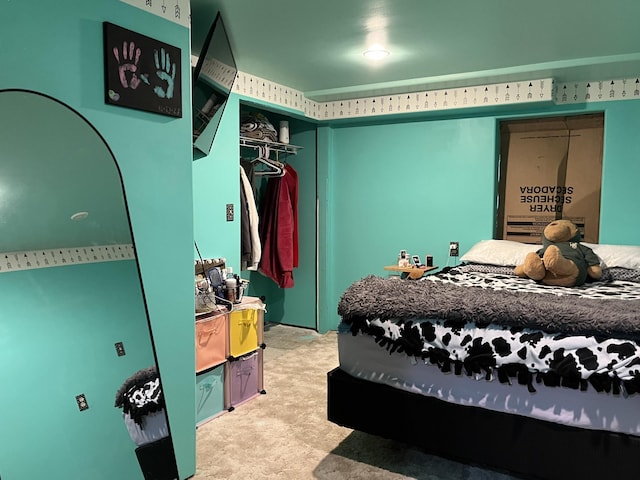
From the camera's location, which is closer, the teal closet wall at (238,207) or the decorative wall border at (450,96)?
the teal closet wall at (238,207)

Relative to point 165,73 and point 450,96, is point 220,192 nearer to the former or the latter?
point 165,73

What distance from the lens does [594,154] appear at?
400 cm

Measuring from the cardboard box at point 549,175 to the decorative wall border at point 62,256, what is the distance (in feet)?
11.2

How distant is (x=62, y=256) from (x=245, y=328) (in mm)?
1733

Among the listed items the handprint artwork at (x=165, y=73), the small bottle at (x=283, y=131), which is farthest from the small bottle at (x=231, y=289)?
the small bottle at (x=283, y=131)

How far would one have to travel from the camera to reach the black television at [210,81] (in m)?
2.50

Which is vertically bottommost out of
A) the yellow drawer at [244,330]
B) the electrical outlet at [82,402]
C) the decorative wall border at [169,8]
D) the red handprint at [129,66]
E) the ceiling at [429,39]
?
the yellow drawer at [244,330]

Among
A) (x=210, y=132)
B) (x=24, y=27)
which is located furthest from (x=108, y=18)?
(x=210, y=132)

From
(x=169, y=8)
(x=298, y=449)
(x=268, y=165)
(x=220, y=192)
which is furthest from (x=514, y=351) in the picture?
(x=268, y=165)

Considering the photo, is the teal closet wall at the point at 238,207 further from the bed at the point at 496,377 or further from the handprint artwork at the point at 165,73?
the bed at the point at 496,377

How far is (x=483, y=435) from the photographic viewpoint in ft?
7.13

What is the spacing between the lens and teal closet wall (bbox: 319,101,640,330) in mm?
3816

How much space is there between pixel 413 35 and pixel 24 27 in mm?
2000

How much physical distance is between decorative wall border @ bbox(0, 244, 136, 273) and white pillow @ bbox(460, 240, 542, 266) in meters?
2.72
